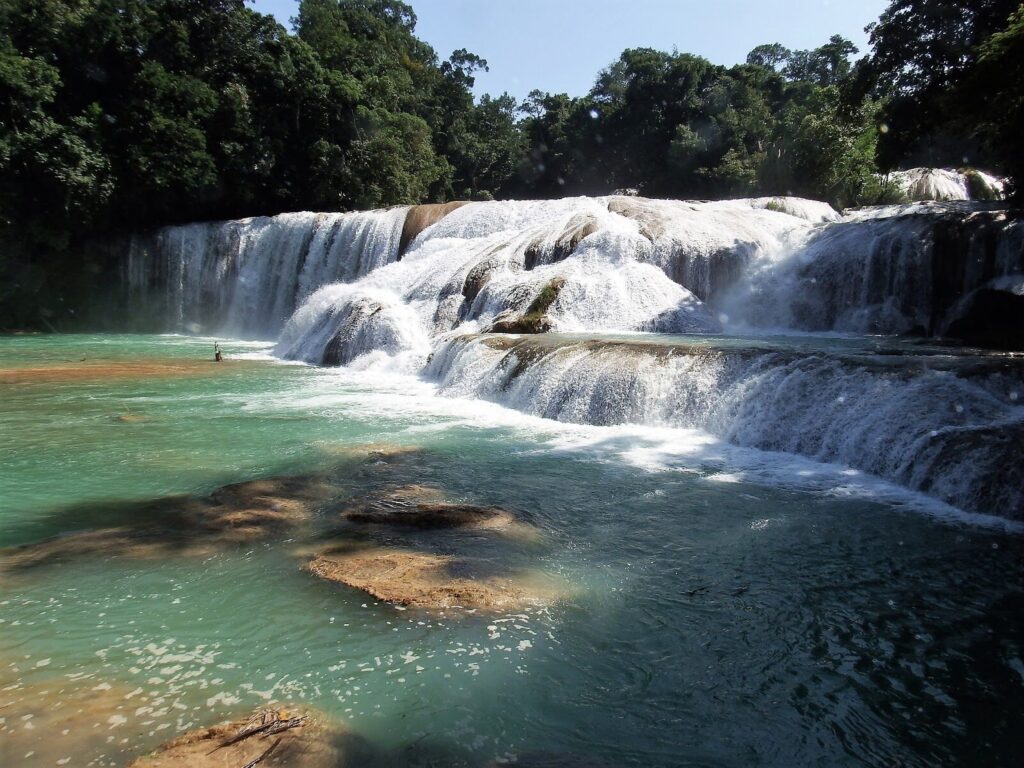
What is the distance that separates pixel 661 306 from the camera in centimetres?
1492

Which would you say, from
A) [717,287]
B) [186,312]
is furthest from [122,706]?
[186,312]

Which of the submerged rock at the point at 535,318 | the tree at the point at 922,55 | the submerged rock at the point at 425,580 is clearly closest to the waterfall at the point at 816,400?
the submerged rock at the point at 535,318

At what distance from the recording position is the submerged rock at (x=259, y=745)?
2688 millimetres

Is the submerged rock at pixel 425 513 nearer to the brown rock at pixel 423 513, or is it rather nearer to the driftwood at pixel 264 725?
the brown rock at pixel 423 513

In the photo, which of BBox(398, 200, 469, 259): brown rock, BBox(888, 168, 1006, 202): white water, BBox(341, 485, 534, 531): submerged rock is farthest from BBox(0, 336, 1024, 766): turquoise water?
BBox(888, 168, 1006, 202): white water

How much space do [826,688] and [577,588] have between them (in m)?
1.48

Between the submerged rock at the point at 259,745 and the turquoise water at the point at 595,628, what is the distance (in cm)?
12

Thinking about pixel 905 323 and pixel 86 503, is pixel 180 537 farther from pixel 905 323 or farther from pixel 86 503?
pixel 905 323

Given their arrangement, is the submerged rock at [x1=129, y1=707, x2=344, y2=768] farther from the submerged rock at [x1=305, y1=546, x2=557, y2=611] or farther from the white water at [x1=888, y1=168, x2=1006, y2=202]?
the white water at [x1=888, y1=168, x2=1006, y2=202]

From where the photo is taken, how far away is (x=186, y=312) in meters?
25.2

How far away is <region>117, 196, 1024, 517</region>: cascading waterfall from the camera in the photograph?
702cm

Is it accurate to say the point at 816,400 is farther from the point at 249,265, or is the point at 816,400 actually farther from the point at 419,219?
the point at 249,265

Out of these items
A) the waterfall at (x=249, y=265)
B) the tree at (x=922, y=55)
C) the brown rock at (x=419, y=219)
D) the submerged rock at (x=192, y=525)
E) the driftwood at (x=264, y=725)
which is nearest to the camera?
the driftwood at (x=264, y=725)

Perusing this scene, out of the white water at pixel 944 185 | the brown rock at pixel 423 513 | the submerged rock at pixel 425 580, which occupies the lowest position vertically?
the submerged rock at pixel 425 580
